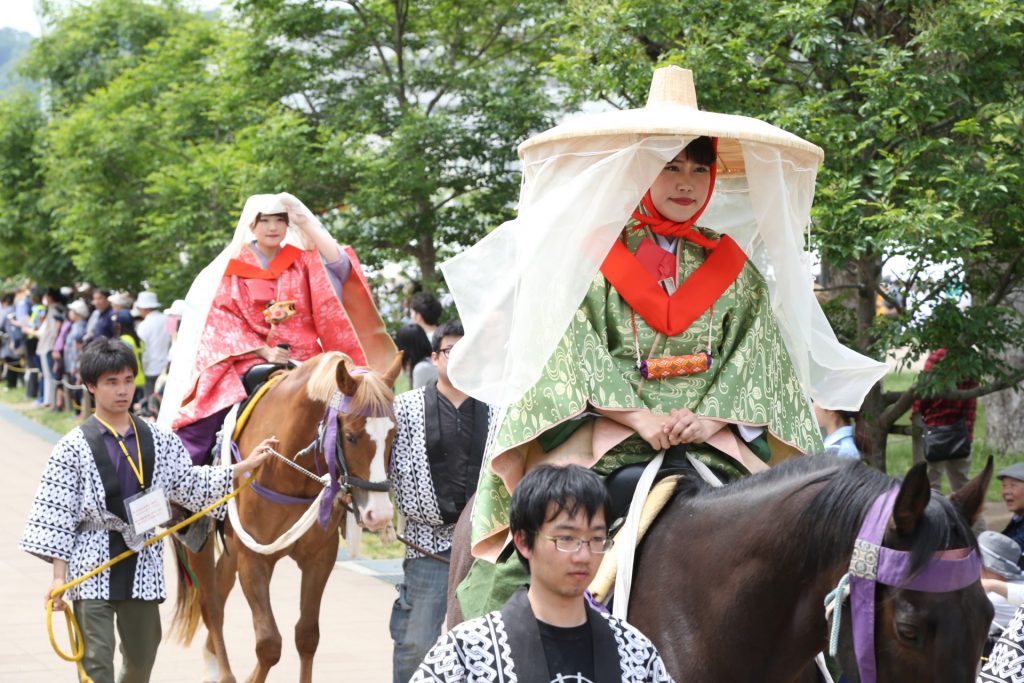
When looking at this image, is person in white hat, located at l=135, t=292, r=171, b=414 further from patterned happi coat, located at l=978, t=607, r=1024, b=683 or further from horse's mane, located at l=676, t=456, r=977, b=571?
patterned happi coat, located at l=978, t=607, r=1024, b=683

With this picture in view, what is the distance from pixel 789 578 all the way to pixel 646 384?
1.03 metres

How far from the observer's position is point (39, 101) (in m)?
26.6

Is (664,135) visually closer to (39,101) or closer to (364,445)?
(364,445)

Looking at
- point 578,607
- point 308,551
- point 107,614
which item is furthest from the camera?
point 308,551

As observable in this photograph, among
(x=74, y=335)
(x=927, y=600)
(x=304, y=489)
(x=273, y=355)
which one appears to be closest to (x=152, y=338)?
(x=74, y=335)

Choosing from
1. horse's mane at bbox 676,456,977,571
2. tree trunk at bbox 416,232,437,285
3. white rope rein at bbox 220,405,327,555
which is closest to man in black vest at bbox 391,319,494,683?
white rope rein at bbox 220,405,327,555

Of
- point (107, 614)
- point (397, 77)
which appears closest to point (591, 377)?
point (107, 614)

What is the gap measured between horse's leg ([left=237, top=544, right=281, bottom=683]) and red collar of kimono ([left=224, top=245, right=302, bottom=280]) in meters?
1.66

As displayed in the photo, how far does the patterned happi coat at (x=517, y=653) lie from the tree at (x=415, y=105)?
878 cm

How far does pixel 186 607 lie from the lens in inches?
332

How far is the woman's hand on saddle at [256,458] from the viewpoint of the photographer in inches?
265

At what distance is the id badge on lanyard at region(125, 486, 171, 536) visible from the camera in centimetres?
607

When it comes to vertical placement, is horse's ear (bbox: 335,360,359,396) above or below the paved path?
above

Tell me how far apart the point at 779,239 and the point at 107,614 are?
3.26m
